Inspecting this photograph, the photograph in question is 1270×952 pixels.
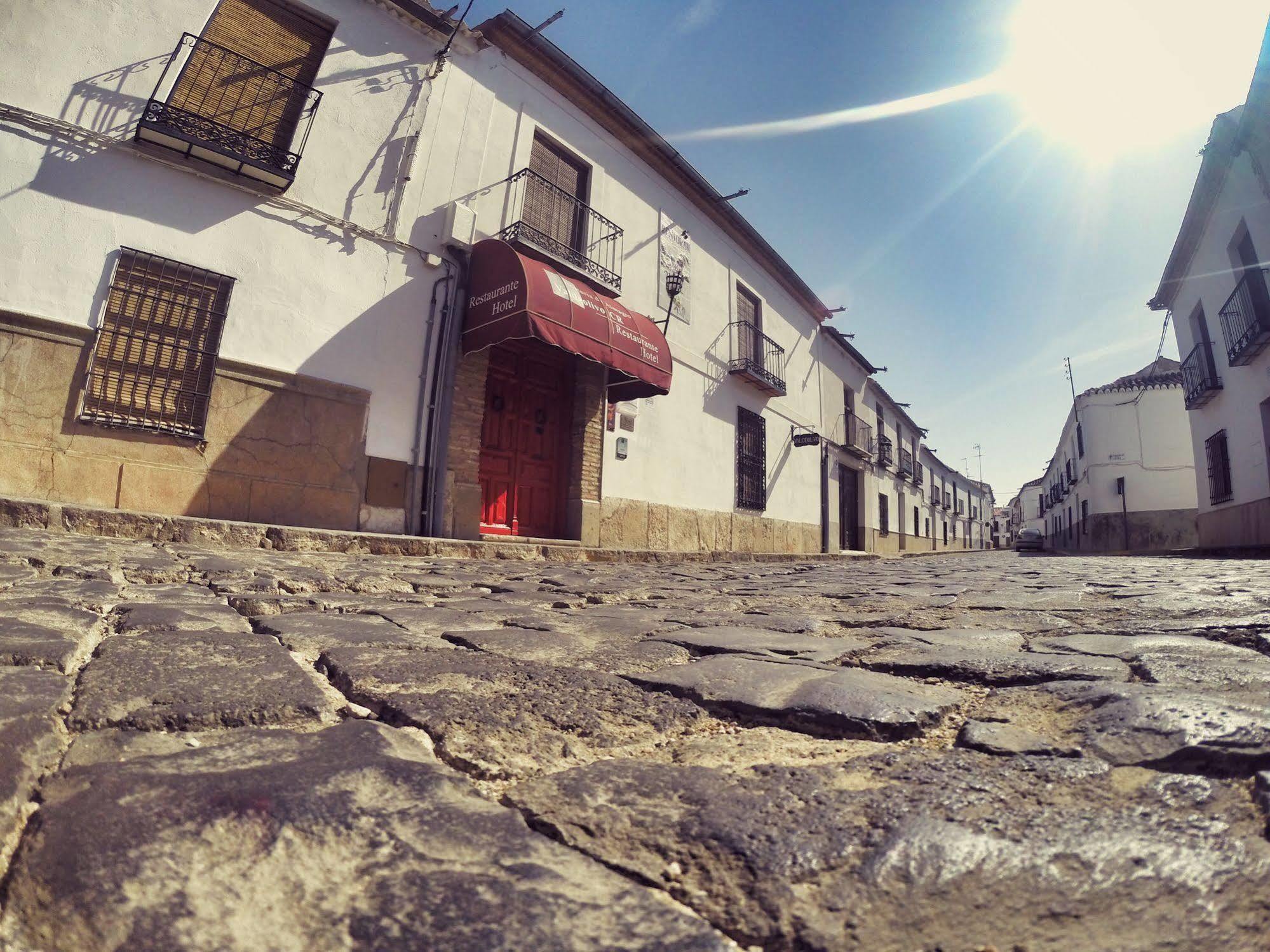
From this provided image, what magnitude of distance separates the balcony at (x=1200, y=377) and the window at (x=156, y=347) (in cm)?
1561

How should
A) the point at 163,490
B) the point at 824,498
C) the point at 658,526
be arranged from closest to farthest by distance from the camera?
the point at 163,490
the point at 658,526
the point at 824,498

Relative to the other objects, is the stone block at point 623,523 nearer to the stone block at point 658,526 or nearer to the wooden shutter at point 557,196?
the stone block at point 658,526

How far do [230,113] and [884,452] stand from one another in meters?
18.4

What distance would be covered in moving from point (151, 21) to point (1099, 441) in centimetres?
2816

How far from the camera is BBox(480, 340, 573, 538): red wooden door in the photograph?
317 inches

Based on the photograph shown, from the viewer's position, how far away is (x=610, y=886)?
0.60 meters

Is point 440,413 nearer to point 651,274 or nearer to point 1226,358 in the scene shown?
point 651,274

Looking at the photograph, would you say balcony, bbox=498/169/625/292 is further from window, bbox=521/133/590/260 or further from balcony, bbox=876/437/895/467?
balcony, bbox=876/437/895/467

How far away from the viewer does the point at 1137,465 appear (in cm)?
2273

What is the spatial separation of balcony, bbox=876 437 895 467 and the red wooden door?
13076 millimetres

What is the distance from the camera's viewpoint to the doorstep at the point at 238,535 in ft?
14.3

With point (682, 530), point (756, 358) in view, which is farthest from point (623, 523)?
point (756, 358)

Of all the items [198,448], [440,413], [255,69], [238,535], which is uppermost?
[255,69]

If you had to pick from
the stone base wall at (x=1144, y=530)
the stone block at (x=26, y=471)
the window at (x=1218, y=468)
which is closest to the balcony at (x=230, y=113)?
the stone block at (x=26, y=471)
